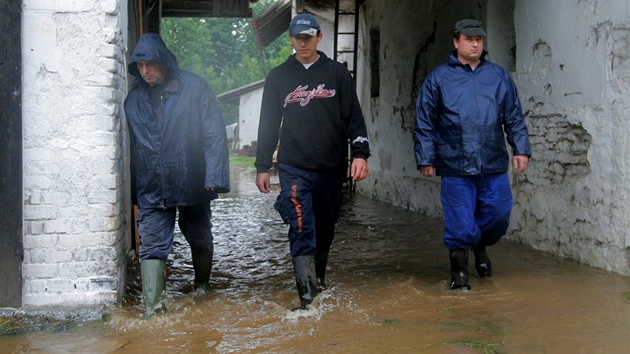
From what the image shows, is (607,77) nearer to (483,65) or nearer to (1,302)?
(483,65)

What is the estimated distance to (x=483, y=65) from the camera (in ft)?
16.4

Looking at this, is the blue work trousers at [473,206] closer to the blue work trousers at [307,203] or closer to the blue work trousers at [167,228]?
the blue work trousers at [307,203]

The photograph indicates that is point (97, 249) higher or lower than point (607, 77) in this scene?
lower

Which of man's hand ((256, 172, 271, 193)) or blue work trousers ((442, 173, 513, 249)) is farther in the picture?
blue work trousers ((442, 173, 513, 249))

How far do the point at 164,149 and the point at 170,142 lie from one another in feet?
0.19

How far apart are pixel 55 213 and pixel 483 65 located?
116 inches

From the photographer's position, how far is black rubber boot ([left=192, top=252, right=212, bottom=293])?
16.1 feet

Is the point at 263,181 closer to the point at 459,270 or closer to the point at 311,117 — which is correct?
the point at 311,117

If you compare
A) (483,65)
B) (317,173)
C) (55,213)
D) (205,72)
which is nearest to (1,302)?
(55,213)

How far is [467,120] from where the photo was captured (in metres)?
4.88

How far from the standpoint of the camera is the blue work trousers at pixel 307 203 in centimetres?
450

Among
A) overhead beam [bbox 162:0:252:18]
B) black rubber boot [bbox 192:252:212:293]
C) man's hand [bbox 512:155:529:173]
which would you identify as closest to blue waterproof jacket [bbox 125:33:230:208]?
black rubber boot [bbox 192:252:212:293]

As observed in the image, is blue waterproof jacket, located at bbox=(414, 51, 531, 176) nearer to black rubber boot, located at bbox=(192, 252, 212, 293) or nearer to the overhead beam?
black rubber boot, located at bbox=(192, 252, 212, 293)

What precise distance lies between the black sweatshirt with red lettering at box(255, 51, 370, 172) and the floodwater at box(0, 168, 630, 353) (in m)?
0.92
